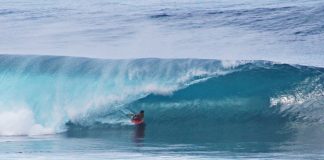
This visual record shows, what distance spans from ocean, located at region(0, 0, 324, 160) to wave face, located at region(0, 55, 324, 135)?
0.02 metres

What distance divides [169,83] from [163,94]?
0.32 m

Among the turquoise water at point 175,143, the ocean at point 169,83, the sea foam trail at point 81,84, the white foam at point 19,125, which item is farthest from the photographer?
the sea foam trail at point 81,84

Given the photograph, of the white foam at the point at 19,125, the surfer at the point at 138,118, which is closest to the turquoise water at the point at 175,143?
the surfer at the point at 138,118

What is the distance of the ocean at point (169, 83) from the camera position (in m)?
19.5

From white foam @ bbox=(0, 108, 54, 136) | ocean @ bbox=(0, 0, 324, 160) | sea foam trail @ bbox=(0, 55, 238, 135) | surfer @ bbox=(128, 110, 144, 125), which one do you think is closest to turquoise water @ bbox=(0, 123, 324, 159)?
ocean @ bbox=(0, 0, 324, 160)

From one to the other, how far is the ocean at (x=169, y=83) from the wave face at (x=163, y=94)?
2 cm

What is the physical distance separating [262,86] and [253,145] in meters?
4.70

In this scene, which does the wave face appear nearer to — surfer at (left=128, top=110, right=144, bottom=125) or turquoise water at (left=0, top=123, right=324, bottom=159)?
surfer at (left=128, top=110, right=144, bottom=125)

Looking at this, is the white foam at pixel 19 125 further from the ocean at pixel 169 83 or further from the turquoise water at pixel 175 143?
the turquoise water at pixel 175 143

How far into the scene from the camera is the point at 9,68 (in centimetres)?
2512

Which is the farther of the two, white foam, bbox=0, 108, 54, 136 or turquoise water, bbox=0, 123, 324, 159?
white foam, bbox=0, 108, 54, 136

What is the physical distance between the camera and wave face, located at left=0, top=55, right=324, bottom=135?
22594 mm

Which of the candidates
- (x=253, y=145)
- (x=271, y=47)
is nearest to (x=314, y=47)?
(x=271, y=47)

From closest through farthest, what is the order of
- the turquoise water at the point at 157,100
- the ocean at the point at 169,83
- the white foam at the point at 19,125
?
the ocean at the point at 169,83, the turquoise water at the point at 157,100, the white foam at the point at 19,125
